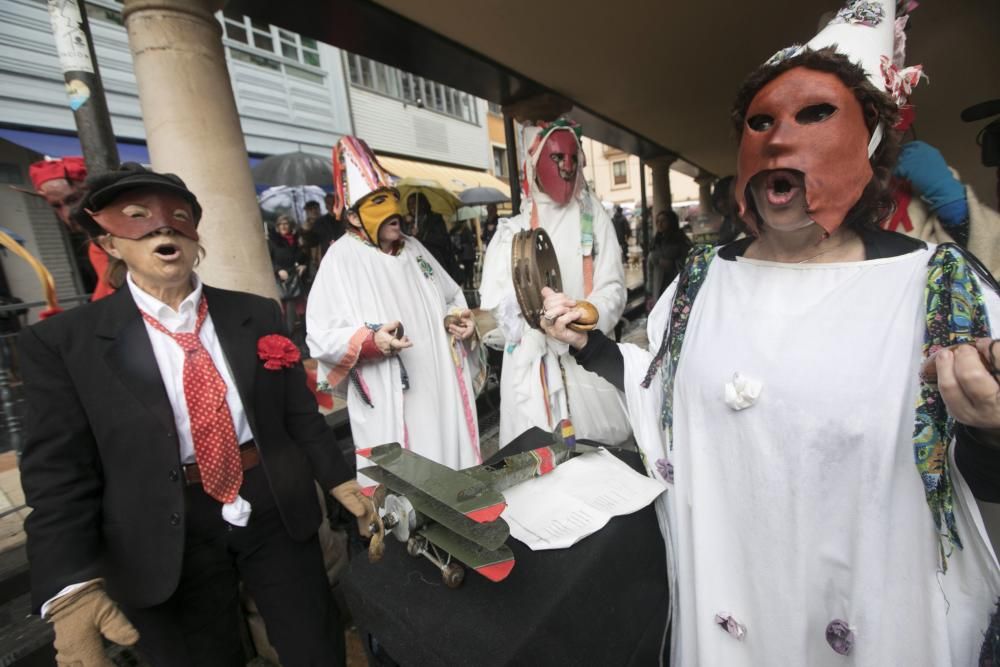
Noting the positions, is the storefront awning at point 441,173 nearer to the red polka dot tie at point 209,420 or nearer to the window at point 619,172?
the red polka dot tie at point 209,420

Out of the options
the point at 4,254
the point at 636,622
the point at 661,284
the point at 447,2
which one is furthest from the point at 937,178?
the point at 4,254

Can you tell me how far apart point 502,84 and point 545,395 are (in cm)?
369

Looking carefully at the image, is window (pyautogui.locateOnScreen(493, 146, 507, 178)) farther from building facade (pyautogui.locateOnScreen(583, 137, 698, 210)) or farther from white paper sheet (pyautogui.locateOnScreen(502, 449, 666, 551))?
white paper sheet (pyautogui.locateOnScreen(502, 449, 666, 551))

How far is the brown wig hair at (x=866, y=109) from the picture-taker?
1.02m

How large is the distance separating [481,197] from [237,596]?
11.0 m

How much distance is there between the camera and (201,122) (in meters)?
2.40

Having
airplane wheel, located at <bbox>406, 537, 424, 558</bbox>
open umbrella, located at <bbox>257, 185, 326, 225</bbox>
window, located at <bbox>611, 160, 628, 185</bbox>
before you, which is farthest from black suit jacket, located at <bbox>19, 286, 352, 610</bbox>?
window, located at <bbox>611, 160, 628, 185</bbox>

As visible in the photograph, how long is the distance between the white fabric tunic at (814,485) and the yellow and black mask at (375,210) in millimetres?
1711

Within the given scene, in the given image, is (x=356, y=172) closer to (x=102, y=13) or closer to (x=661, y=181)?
(x=661, y=181)

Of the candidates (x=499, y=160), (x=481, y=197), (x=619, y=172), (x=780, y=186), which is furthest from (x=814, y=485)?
Result: (x=619, y=172)

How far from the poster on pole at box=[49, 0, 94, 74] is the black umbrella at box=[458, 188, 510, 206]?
389 inches

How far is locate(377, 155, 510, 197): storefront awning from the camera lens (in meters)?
13.7

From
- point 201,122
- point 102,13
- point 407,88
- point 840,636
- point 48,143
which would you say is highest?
point 407,88

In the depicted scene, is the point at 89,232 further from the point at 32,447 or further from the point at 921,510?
the point at 921,510
